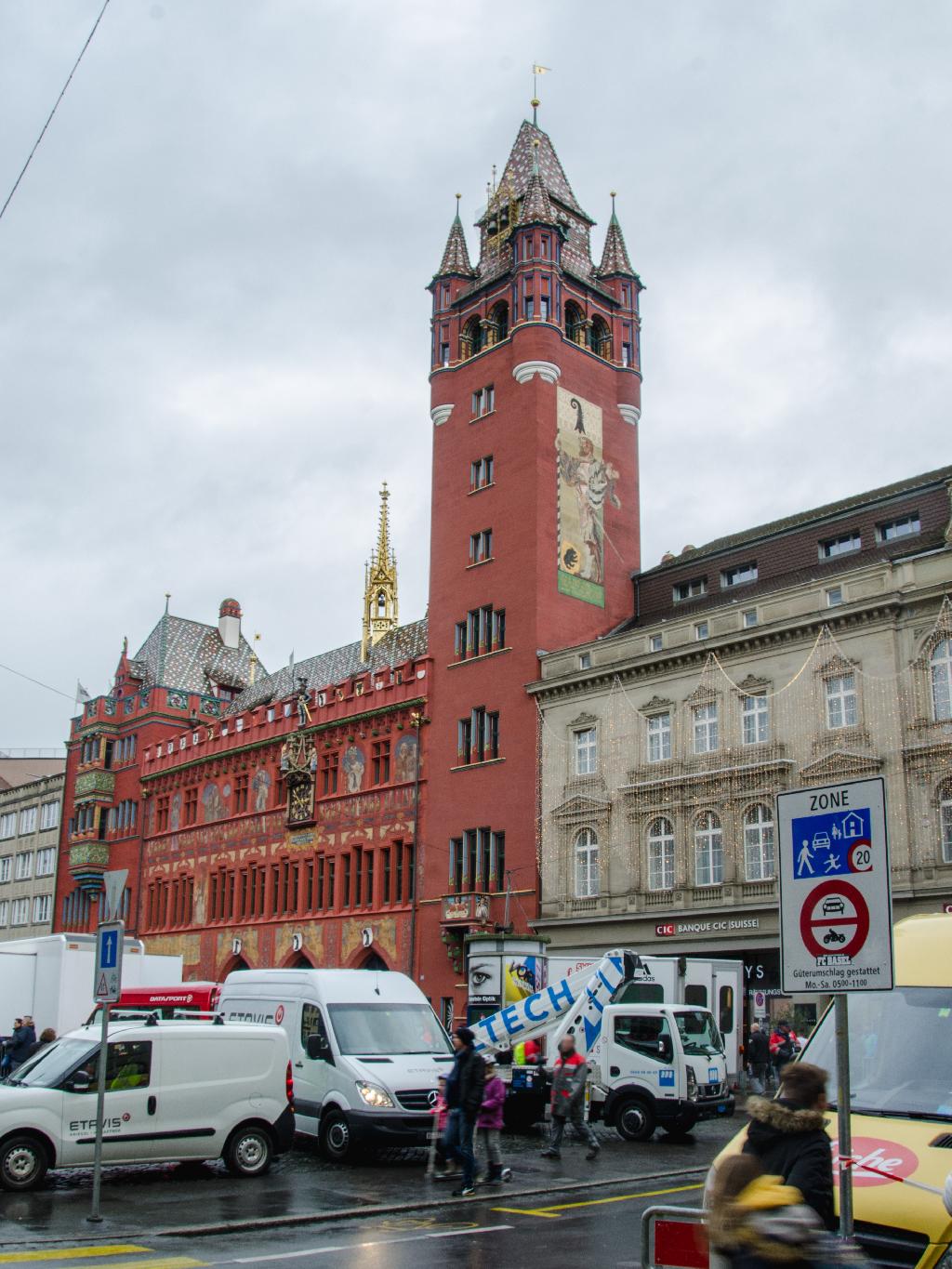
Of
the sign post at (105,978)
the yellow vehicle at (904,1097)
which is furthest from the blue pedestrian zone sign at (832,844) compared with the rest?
the sign post at (105,978)

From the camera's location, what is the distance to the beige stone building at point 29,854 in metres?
69.5

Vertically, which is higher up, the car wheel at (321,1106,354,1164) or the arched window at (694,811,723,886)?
the arched window at (694,811,723,886)

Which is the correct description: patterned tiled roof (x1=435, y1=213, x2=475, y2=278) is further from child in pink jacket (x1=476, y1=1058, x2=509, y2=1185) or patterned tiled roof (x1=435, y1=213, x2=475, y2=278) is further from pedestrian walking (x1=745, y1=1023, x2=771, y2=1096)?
child in pink jacket (x1=476, y1=1058, x2=509, y2=1185)

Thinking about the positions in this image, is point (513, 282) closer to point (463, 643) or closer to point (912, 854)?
point (463, 643)

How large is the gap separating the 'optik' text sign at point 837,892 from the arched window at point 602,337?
141ft

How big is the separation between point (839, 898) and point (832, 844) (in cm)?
27

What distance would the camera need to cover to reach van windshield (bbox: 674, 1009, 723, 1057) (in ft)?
75.5

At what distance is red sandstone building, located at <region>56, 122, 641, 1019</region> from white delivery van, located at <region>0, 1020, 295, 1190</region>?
77.6 ft

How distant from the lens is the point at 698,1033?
23.5 meters

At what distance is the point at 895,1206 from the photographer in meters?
6.58

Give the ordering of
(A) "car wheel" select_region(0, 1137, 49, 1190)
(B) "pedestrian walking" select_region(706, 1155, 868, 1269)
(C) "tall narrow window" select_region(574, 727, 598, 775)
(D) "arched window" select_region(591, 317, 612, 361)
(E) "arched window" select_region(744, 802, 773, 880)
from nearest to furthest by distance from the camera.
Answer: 1. (B) "pedestrian walking" select_region(706, 1155, 868, 1269)
2. (A) "car wheel" select_region(0, 1137, 49, 1190)
3. (E) "arched window" select_region(744, 802, 773, 880)
4. (C) "tall narrow window" select_region(574, 727, 598, 775)
5. (D) "arched window" select_region(591, 317, 612, 361)

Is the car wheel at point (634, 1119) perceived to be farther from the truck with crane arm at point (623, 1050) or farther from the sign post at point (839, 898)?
the sign post at point (839, 898)

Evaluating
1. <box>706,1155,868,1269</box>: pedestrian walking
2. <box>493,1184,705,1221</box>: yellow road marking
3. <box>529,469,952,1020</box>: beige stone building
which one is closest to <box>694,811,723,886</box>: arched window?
<box>529,469,952,1020</box>: beige stone building

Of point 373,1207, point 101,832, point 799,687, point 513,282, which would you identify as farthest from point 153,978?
point 101,832
